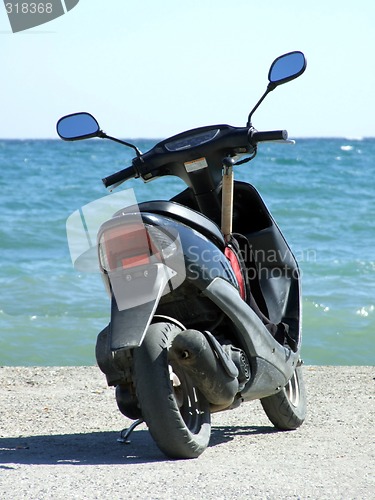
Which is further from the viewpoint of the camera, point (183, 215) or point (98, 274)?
point (98, 274)

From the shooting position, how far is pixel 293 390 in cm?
501

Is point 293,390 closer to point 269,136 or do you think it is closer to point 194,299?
point 194,299

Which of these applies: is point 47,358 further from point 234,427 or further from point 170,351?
point 170,351

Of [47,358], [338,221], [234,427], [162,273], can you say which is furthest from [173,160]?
[338,221]

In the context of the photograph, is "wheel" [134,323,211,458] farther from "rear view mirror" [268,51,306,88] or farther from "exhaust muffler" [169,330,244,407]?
"rear view mirror" [268,51,306,88]

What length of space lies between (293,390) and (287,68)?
1597 millimetres

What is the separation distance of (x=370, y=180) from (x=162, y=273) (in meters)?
25.4

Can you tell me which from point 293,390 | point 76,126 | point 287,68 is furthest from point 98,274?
point 287,68

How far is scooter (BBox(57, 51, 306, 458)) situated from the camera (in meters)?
3.70

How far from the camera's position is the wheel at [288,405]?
4738 millimetres

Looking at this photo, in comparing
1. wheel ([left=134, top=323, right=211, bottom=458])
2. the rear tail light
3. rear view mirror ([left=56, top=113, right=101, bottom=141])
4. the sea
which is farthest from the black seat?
the sea

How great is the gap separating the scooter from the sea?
3.19 metres

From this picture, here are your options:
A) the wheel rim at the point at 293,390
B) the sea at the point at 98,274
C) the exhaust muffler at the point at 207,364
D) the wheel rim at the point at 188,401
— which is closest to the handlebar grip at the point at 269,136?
the exhaust muffler at the point at 207,364

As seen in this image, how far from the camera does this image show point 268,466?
3801 mm
